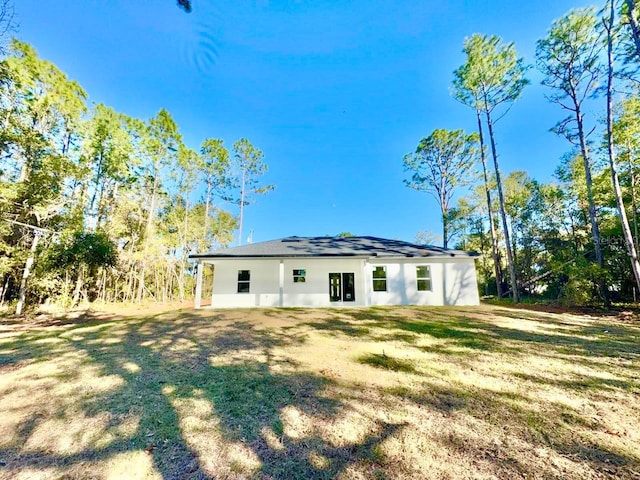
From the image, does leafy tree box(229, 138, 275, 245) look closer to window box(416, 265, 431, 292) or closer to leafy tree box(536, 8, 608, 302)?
window box(416, 265, 431, 292)

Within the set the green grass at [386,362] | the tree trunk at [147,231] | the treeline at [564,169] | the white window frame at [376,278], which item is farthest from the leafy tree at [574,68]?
the tree trunk at [147,231]

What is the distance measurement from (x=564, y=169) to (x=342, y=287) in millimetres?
17165

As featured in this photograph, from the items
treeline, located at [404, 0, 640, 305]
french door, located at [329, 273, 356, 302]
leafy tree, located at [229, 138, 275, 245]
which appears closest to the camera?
treeline, located at [404, 0, 640, 305]

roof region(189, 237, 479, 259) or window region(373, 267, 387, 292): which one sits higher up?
roof region(189, 237, 479, 259)

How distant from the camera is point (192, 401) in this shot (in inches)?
131

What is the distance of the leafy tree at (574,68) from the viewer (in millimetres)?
10930

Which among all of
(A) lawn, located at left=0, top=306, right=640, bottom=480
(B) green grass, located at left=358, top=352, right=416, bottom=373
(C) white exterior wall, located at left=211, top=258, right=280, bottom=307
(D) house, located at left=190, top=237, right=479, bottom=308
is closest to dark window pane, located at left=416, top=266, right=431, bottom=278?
(D) house, located at left=190, top=237, right=479, bottom=308

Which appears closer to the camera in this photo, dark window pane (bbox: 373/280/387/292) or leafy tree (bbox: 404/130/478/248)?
dark window pane (bbox: 373/280/387/292)

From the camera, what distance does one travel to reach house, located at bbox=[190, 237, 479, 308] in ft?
39.7

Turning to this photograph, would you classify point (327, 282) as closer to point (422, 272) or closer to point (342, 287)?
point (342, 287)

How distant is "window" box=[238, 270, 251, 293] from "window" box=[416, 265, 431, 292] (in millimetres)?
8244

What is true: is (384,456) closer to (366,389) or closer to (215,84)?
(366,389)

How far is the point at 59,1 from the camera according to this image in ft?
23.8

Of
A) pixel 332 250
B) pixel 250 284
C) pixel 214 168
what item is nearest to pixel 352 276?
pixel 332 250
